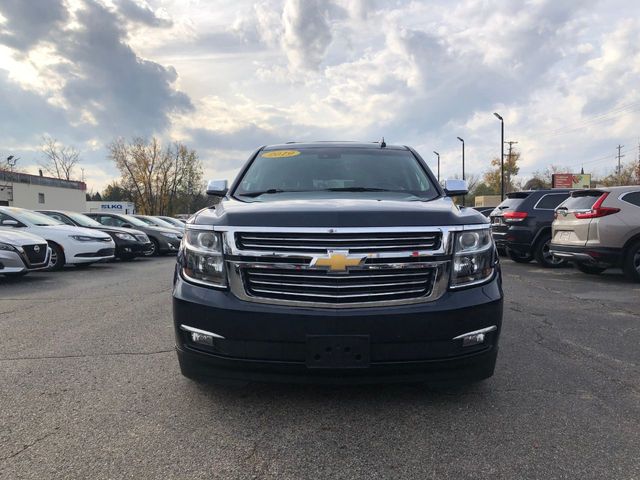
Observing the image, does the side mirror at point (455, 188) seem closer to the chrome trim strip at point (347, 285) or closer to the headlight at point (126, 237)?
the chrome trim strip at point (347, 285)

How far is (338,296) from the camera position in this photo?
2793 millimetres

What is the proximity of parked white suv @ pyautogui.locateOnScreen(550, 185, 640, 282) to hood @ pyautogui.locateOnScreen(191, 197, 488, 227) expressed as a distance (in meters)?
6.48

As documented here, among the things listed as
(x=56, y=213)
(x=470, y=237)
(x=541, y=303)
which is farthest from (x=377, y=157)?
(x=56, y=213)

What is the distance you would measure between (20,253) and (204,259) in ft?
24.5

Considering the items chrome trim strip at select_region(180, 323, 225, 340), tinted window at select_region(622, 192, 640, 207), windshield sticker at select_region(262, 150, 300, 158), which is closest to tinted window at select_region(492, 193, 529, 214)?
tinted window at select_region(622, 192, 640, 207)

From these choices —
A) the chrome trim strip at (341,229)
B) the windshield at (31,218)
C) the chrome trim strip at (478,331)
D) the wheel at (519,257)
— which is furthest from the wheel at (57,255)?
the wheel at (519,257)

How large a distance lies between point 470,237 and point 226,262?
1446 millimetres

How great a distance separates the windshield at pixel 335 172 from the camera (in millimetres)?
4059

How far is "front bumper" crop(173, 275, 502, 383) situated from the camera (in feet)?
8.96

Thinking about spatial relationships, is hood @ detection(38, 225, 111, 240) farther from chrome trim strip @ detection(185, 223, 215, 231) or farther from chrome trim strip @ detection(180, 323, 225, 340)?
chrome trim strip @ detection(180, 323, 225, 340)

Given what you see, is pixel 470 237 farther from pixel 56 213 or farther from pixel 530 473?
pixel 56 213

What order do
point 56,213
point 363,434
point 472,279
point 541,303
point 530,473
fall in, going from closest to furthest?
point 530,473 → point 363,434 → point 472,279 → point 541,303 → point 56,213

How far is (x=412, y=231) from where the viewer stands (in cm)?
286

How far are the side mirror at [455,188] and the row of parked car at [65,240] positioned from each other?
7811 millimetres
